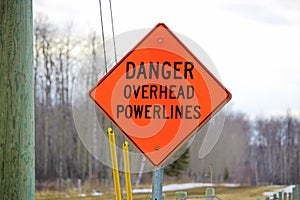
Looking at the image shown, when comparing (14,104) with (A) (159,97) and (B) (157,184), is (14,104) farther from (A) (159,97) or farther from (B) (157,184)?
(B) (157,184)

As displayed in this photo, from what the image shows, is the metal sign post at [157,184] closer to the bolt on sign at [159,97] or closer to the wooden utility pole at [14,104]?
the bolt on sign at [159,97]

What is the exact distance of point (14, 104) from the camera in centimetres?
497

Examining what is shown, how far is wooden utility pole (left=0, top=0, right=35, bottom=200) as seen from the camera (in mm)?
4977

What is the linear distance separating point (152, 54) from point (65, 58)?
37468 millimetres

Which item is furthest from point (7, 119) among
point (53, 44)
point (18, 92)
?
point (53, 44)

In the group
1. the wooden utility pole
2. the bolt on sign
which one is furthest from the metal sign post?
the wooden utility pole

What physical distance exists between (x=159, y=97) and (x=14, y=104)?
110cm

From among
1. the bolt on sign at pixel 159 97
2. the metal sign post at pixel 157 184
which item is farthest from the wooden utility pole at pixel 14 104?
the metal sign post at pixel 157 184

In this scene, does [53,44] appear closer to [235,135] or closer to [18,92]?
[235,135]

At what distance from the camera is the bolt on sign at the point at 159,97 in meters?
5.11

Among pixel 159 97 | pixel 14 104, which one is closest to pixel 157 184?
pixel 159 97

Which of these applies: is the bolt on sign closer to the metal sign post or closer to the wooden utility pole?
the metal sign post

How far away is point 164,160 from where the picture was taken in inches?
204

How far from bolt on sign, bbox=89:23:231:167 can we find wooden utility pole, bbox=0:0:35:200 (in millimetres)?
622
